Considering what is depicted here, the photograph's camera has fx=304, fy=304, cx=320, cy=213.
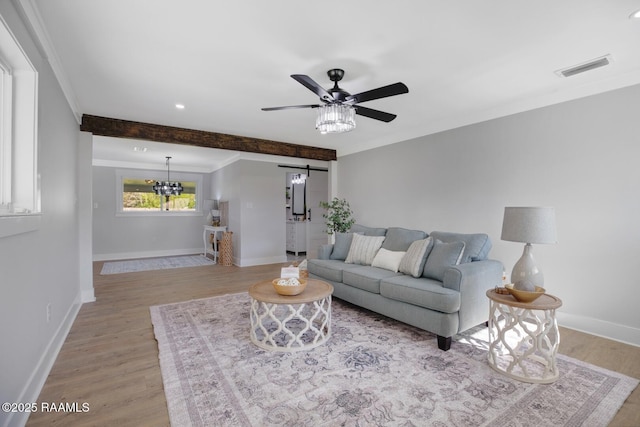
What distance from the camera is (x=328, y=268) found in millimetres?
3814

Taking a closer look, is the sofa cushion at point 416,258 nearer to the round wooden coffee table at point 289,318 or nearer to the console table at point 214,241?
the round wooden coffee table at point 289,318

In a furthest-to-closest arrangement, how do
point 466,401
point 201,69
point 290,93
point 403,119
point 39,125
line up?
point 403,119
point 290,93
point 201,69
point 39,125
point 466,401

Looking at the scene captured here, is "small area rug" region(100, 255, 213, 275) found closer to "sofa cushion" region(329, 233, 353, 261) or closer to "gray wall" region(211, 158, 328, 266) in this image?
"gray wall" region(211, 158, 328, 266)

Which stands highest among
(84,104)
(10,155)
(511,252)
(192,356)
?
(84,104)

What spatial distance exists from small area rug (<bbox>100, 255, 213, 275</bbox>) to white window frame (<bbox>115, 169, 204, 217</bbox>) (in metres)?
1.22

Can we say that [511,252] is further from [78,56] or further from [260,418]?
[78,56]

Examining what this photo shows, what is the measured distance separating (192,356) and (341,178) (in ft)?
14.3

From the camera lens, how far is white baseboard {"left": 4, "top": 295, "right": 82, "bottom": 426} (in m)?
1.62

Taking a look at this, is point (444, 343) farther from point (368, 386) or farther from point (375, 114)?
point (375, 114)

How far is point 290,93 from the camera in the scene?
126 inches

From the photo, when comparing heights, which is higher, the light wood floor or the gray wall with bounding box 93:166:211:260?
the gray wall with bounding box 93:166:211:260

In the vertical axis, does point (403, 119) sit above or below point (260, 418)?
above

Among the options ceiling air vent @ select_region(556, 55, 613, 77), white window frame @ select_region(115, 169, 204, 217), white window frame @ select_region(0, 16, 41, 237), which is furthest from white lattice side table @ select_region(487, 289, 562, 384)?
white window frame @ select_region(115, 169, 204, 217)

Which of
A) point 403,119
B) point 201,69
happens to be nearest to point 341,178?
point 403,119
